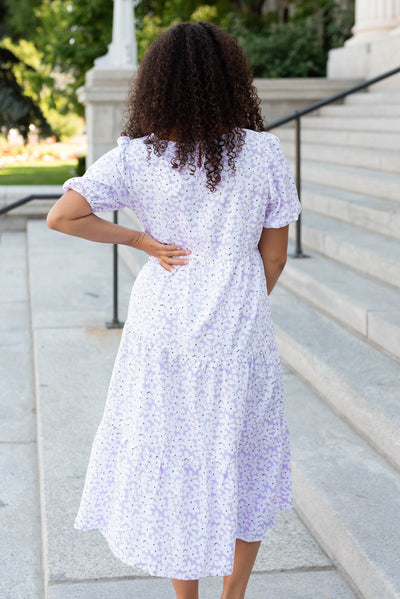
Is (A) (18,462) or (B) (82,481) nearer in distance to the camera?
(B) (82,481)

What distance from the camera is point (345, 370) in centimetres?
395

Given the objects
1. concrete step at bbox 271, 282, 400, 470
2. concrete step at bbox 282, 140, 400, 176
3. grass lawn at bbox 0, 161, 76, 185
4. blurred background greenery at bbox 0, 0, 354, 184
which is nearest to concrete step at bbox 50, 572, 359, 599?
concrete step at bbox 271, 282, 400, 470

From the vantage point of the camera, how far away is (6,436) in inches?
178

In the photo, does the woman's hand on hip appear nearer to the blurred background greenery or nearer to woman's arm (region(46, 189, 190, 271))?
woman's arm (region(46, 189, 190, 271))

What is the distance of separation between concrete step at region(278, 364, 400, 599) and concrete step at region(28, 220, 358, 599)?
0.35 feet

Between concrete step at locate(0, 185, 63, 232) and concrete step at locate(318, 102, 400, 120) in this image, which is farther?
concrete step at locate(0, 185, 63, 232)

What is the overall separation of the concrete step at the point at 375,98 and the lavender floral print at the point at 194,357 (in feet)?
24.2

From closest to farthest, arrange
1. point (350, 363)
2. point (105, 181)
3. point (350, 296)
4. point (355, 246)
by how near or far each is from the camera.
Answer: point (105, 181), point (350, 363), point (350, 296), point (355, 246)

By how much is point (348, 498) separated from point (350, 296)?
189 centimetres

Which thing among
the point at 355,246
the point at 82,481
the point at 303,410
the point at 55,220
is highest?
the point at 55,220

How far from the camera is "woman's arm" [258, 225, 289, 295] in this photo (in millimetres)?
2330

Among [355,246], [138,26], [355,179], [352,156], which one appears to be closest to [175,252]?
[355,246]

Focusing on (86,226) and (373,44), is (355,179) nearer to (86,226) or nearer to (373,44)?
(373,44)

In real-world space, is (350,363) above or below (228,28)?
below
